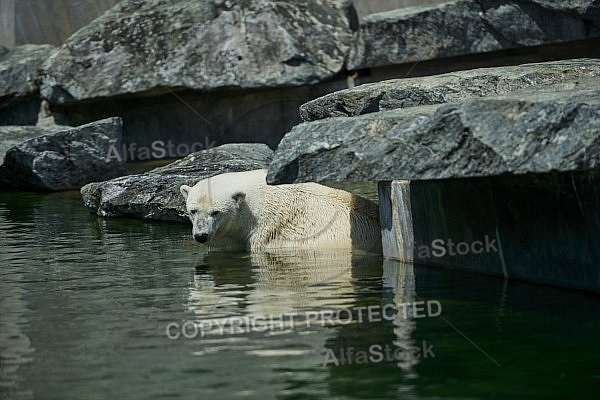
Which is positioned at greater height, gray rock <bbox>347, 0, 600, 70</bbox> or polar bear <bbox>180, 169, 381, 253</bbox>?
gray rock <bbox>347, 0, 600, 70</bbox>

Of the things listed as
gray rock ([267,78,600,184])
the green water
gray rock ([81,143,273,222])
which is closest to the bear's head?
the green water

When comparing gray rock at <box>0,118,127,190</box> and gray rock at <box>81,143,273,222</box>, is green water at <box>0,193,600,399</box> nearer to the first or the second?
gray rock at <box>81,143,273,222</box>

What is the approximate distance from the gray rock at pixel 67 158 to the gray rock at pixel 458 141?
632 cm

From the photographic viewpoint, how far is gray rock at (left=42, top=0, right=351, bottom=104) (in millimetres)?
12102

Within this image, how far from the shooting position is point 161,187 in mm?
9211

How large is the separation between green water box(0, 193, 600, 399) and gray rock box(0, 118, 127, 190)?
4481mm

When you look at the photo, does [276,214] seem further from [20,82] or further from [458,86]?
[20,82]

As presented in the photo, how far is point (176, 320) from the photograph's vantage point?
4977 mm

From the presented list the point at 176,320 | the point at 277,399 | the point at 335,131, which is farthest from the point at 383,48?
the point at 277,399

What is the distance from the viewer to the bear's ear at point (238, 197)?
24.0 ft

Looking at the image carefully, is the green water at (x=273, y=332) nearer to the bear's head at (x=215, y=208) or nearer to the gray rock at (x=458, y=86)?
the bear's head at (x=215, y=208)

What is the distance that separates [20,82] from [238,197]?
6831 millimetres

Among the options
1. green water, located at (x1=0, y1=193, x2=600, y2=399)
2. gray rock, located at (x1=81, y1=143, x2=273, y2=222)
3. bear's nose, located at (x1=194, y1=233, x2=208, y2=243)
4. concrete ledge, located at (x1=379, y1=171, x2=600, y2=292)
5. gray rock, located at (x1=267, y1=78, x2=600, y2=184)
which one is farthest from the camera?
gray rock, located at (x1=81, y1=143, x2=273, y2=222)

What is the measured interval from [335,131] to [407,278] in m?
0.98
